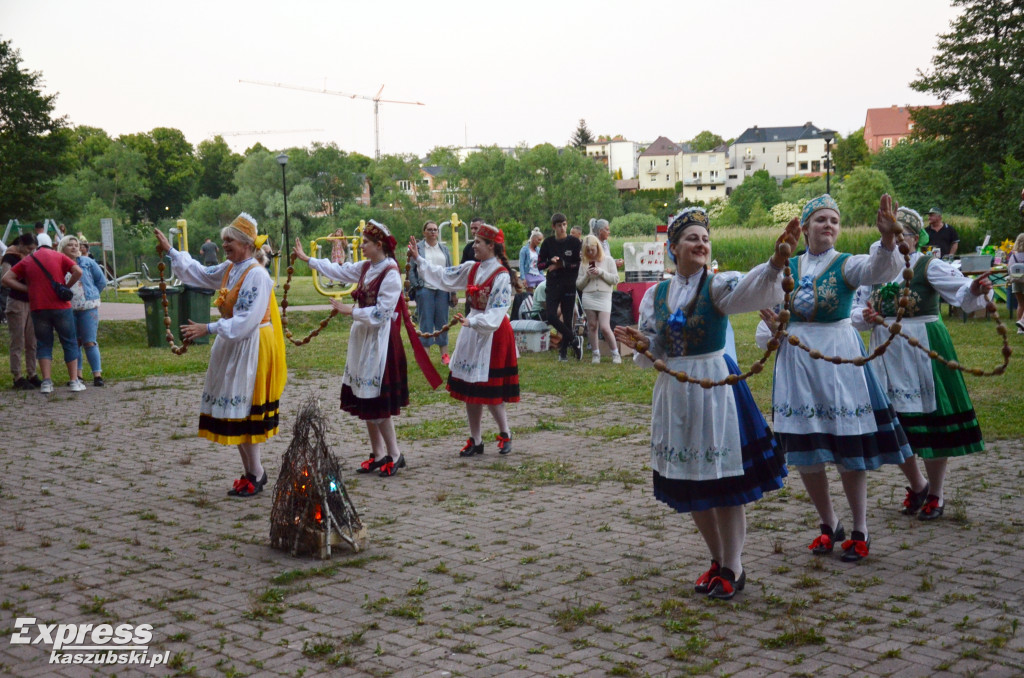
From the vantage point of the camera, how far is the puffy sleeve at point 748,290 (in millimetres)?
4773

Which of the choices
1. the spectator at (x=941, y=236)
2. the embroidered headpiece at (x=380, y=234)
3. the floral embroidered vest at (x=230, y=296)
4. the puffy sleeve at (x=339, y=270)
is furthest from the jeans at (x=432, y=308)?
the spectator at (x=941, y=236)

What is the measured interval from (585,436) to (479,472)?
5.47ft

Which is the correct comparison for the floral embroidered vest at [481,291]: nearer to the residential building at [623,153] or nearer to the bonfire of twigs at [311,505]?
the bonfire of twigs at [311,505]

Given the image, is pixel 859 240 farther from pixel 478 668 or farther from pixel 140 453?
pixel 478 668

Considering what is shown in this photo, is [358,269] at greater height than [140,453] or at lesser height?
greater

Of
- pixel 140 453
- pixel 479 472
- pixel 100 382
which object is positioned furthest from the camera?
pixel 100 382

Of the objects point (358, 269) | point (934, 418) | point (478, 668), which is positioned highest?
point (358, 269)

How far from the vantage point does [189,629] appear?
482 centimetres

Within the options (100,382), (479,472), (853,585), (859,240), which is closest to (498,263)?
(479,472)

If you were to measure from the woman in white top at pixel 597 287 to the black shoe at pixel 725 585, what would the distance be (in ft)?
30.8

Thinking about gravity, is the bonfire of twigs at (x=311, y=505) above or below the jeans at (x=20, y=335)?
below

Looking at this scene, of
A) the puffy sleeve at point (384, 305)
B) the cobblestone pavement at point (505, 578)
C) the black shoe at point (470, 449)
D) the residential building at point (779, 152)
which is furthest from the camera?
the residential building at point (779, 152)

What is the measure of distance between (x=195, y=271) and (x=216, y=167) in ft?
313

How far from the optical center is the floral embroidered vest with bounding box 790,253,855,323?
5.65 m
